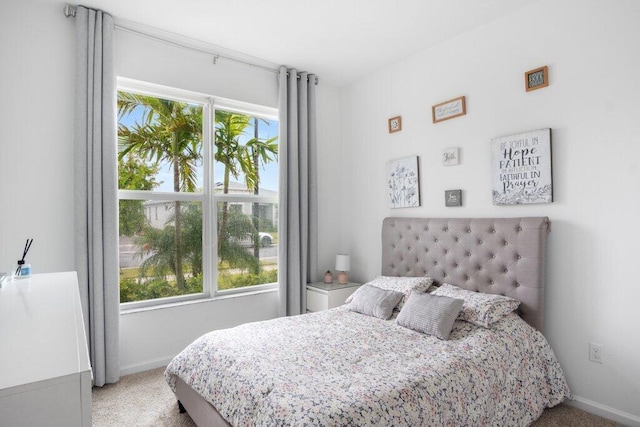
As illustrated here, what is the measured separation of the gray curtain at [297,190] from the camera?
363 centimetres

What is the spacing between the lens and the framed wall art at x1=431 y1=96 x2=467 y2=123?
299cm

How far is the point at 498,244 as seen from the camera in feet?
8.61

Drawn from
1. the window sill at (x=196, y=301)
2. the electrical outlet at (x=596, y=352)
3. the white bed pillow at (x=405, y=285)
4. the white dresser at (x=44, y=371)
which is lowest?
the electrical outlet at (x=596, y=352)

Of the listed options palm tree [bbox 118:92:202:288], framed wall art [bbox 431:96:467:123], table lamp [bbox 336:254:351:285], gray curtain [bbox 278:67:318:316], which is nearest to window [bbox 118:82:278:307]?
palm tree [bbox 118:92:202:288]

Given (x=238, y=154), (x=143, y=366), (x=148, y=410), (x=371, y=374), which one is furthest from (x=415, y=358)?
(x=238, y=154)

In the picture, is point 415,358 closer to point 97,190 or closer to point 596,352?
point 596,352

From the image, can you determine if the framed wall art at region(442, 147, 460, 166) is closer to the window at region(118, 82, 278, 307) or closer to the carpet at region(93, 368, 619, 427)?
the window at region(118, 82, 278, 307)

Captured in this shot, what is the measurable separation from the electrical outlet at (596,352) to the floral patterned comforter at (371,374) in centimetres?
21

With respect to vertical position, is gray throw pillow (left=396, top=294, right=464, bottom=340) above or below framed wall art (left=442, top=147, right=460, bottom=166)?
below

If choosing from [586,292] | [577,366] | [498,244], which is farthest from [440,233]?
[577,366]

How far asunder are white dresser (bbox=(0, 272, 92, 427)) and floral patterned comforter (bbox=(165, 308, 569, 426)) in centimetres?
91

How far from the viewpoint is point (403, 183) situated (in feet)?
11.4

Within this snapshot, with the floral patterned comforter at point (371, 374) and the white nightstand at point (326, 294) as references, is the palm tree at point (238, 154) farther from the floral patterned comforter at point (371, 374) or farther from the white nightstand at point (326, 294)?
the floral patterned comforter at point (371, 374)

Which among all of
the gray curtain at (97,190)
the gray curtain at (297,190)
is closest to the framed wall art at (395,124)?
the gray curtain at (297,190)
